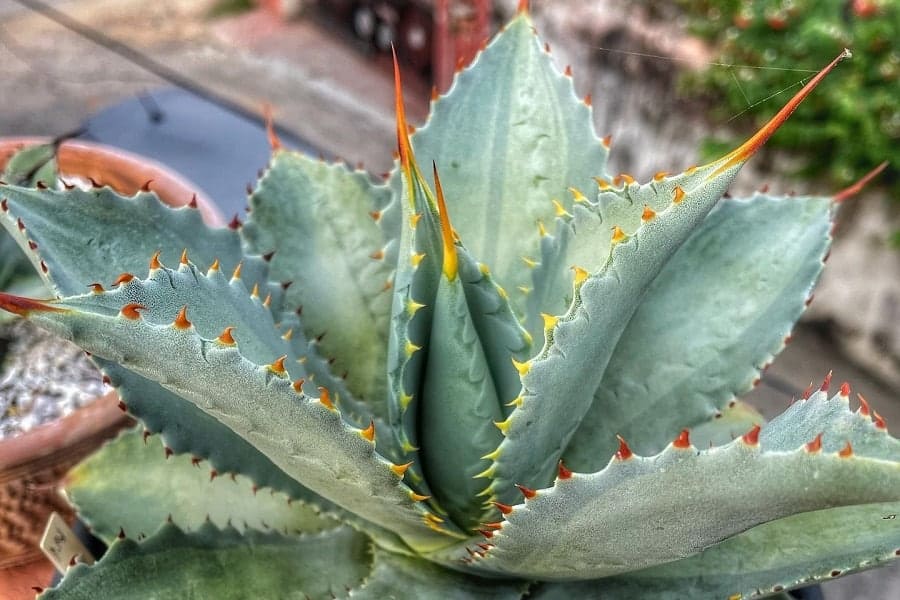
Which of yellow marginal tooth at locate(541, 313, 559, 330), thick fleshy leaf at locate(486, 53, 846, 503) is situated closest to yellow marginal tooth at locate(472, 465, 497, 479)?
thick fleshy leaf at locate(486, 53, 846, 503)

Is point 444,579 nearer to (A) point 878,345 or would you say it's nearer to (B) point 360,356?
(B) point 360,356

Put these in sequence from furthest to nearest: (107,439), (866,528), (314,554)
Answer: (107,439) < (314,554) < (866,528)

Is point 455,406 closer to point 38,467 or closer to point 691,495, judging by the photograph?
point 691,495

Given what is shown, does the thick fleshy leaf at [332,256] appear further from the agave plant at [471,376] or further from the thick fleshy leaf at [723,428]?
the thick fleshy leaf at [723,428]

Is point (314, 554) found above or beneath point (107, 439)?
above

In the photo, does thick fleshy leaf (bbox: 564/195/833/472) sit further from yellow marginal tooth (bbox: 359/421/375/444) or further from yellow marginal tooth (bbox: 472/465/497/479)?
yellow marginal tooth (bbox: 359/421/375/444)

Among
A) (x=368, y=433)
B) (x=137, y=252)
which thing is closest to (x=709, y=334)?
(x=368, y=433)

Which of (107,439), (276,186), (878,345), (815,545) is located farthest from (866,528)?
(878,345)
